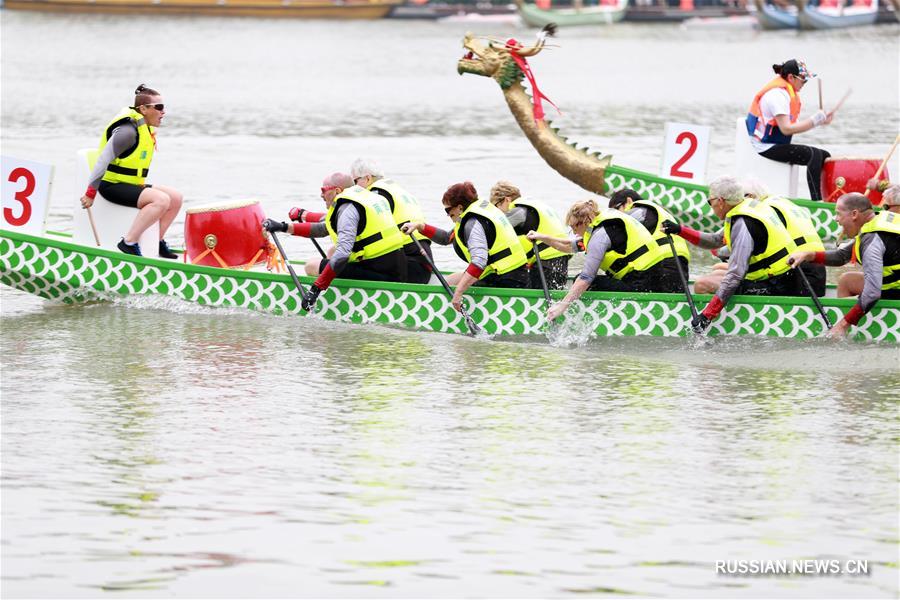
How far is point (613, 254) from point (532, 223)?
0.96 m

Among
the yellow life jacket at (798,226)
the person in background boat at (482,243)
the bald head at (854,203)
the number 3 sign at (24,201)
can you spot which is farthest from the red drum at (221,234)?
the bald head at (854,203)

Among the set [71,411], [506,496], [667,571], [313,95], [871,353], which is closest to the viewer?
[667,571]

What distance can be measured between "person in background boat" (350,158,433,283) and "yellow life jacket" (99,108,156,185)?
2.13 metres

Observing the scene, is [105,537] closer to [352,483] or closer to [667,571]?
[352,483]

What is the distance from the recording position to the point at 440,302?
46.2 feet

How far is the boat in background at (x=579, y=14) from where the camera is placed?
3401 inches

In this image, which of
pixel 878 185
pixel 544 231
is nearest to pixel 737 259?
pixel 544 231

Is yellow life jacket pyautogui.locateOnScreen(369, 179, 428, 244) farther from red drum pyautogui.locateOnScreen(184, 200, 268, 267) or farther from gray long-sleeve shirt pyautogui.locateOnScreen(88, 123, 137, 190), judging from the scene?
gray long-sleeve shirt pyautogui.locateOnScreen(88, 123, 137, 190)

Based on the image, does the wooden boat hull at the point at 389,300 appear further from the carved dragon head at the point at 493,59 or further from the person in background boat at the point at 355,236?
the carved dragon head at the point at 493,59

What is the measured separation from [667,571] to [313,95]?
126 feet

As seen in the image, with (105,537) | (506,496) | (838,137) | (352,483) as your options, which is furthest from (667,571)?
(838,137)

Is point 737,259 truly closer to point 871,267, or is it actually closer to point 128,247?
point 871,267

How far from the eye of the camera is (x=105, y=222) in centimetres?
1552

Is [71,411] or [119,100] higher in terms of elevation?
[119,100]
